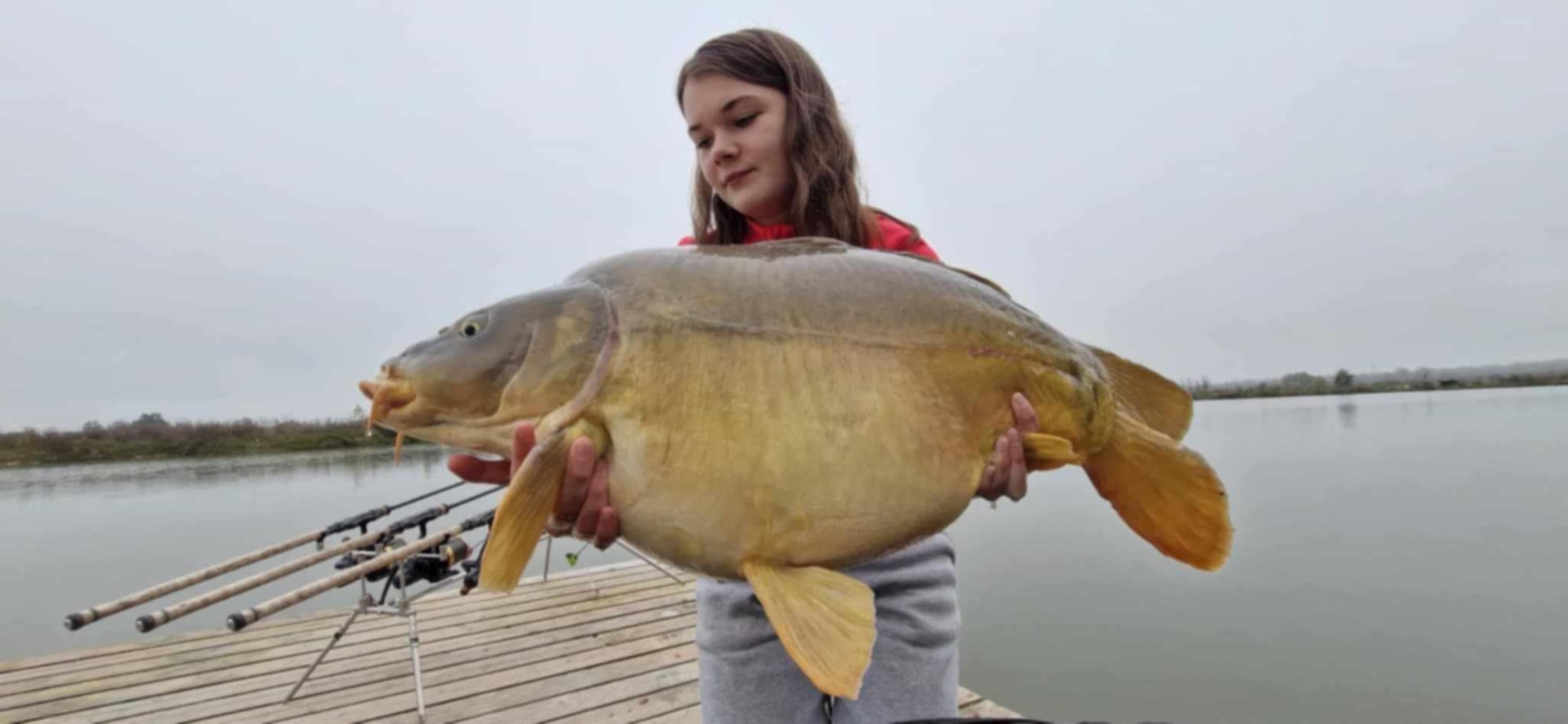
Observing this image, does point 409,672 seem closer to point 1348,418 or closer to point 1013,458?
point 1013,458

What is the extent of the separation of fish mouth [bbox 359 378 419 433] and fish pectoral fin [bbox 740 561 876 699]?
0.63 m

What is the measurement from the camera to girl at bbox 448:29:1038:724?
167 centimetres

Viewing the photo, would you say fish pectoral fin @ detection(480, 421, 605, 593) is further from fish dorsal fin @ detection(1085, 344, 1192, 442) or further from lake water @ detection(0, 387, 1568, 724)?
lake water @ detection(0, 387, 1568, 724)

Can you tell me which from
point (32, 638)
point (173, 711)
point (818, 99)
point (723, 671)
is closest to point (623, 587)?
point (173, 711)

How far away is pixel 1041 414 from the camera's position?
4.74ft

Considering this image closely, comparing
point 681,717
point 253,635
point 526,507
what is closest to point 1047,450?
point 526,507

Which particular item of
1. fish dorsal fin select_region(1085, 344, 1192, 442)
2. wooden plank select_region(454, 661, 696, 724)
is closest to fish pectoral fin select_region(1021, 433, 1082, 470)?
fish dorsal fin select_region(1085, 344, 1192, 442)

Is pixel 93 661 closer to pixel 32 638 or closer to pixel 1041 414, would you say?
pixel 32 638

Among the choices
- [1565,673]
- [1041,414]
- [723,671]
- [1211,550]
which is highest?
[1041,414]

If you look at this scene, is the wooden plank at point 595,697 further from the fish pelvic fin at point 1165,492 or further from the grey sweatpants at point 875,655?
the fish pelvic fin at point 1165,492

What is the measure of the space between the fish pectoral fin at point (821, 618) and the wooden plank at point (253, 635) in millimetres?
4437

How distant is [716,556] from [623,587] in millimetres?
4657

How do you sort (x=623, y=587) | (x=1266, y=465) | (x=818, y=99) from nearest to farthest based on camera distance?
1. (x=818, y=99)
2. (x=623, y=587)
3. (x=1266, y=465)

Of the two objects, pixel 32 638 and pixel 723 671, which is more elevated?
pixel 723 671
